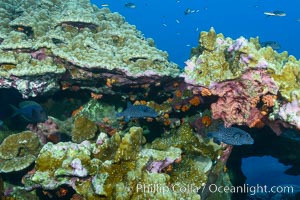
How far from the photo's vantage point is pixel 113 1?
424 ft

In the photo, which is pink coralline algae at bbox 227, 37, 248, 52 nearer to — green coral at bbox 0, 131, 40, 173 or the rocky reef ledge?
the rocky reef ledge

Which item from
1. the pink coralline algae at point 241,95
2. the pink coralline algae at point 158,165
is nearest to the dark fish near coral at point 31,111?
the pink coralline algae at point 158,165

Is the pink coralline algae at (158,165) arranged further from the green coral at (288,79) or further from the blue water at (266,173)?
the blue water at (266,173)

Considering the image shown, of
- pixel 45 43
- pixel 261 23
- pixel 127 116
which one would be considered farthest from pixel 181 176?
pixel 261 23

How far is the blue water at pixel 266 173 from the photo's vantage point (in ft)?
45.6

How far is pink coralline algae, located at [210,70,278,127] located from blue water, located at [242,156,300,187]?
9421 mm

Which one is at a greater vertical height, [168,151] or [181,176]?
[168,151]

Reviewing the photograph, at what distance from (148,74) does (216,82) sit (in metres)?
1.23

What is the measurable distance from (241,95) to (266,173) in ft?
35.8

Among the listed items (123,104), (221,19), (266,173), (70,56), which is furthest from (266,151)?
(221,19)

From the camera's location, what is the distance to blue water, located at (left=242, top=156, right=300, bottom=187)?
13.9 m

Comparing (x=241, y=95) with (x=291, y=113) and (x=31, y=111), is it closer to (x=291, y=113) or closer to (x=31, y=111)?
(x=291, y=113)

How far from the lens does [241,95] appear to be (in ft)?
16.2

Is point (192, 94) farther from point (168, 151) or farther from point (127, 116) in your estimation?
point (168, 151)
